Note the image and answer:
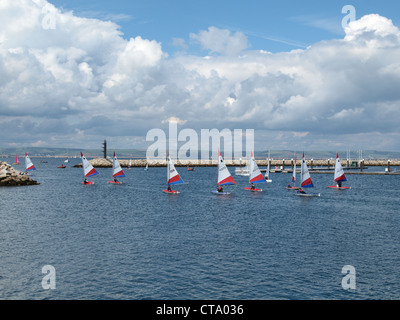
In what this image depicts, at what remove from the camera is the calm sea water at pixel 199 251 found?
92.5 ft

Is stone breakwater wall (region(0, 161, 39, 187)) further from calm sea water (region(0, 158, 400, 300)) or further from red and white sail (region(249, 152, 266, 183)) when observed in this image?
red and white sail (region(249, 152, 266, 183))

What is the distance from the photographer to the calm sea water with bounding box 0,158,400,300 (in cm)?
2820

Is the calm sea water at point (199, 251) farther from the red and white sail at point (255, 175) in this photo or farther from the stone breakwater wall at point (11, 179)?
the stone breakwater wall at point (11, 179)

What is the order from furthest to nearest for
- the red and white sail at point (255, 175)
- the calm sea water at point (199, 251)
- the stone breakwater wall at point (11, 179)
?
the stone breakwater wall at point (11, 179) → the red and white sail at point (255, 175) → the calm sea water at point (199, 251)

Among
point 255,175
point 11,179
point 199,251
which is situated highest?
point 255,175

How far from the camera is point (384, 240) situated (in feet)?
144

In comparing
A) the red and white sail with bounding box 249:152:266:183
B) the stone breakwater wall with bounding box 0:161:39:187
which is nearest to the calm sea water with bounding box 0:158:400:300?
the red and white sail with bounding box 249:152:266:183

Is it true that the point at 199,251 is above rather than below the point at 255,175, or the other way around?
below

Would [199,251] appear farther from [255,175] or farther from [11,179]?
[11,179]

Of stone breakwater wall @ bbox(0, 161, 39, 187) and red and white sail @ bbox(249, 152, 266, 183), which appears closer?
red and white sail @ bbox(249, 152, 266, 183)

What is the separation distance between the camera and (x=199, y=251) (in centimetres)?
3844

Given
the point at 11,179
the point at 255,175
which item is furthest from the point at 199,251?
the point at 11,179

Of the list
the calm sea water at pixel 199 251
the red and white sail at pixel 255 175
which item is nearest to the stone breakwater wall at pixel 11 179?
the calm sea water at pixel 199 251
